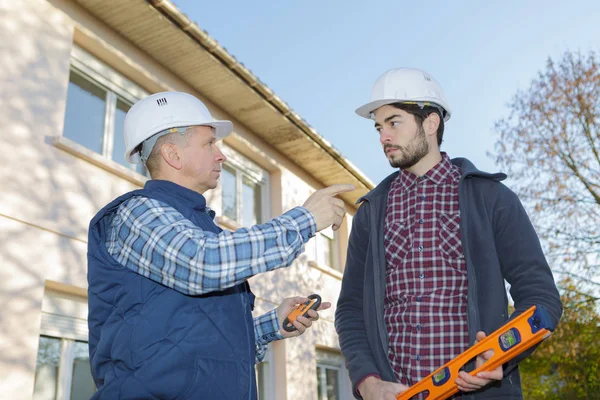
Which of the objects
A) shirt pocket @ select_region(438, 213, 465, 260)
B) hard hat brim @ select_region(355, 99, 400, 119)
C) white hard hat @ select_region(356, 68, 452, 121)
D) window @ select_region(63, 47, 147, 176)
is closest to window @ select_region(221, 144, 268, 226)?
window @ select_region(63, 47, 147, 176)

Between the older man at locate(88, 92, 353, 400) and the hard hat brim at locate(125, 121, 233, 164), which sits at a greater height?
the hard hat brim at locate(125, 121, 233, 164)

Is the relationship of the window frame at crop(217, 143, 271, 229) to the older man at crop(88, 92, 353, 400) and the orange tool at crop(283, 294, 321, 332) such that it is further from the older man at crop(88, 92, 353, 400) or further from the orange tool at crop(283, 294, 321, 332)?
the older man at crop(88, 92, 353, 400)

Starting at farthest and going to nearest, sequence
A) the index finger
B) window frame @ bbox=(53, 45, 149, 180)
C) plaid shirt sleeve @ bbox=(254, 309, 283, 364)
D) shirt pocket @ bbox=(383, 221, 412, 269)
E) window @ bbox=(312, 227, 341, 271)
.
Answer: window @ bbox=(312, 227, 341, 271), window frame @ bbox=(53, 45, 149, 180), plaid shirt sleeve @ bbox=(254, 309, 283, 364), shirt pocket @ bbox=(383, 221, 412, 269), the index finger

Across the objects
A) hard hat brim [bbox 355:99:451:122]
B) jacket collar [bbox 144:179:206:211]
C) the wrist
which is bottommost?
the wrist

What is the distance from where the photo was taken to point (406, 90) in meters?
3.02

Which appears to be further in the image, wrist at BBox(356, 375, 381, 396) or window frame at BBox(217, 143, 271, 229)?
window frame at BBox(217, 143, 271, 229)

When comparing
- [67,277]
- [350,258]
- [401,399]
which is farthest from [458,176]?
[67,277]

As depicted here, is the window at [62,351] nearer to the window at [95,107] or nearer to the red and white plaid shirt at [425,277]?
the window at [95,107]

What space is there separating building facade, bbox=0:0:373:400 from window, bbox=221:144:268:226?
0.03 metres

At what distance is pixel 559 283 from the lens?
44.0ft

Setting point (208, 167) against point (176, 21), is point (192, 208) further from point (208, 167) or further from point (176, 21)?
point (176, 21)

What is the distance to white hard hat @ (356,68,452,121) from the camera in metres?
3.00

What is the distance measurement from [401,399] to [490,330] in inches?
16.9

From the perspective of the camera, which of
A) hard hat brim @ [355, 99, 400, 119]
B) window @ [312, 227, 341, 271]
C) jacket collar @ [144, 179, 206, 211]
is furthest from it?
window @ [312, 227, 341, 271]
